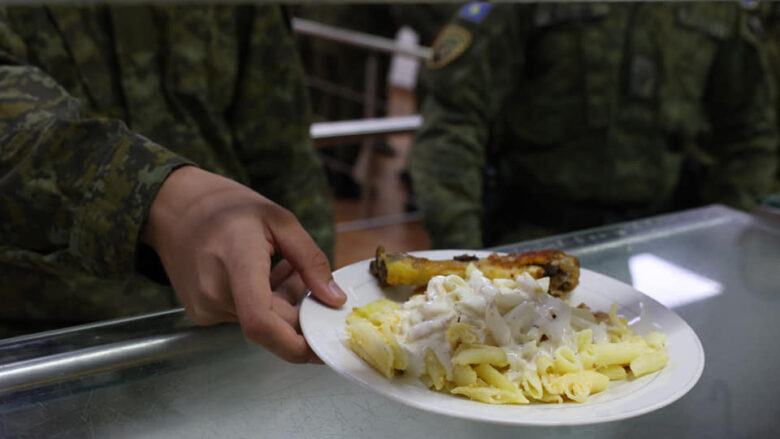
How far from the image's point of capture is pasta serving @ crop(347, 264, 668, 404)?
20.3 inches

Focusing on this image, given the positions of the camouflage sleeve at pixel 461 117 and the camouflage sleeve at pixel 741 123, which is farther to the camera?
the camouflage sleeve at pixel 741 123

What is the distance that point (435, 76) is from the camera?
161 centimetres

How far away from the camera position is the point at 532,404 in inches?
19.7

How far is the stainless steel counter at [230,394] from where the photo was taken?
0.55m

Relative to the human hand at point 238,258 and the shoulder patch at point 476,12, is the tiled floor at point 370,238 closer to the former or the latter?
the human hand at point 238,258

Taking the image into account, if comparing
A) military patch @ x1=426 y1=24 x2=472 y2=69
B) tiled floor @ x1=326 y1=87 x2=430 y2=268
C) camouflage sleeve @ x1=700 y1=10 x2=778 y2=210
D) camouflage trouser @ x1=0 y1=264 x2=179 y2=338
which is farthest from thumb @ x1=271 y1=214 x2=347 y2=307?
camouflage sleeve @ x1=700 y1=10 x2=778 y2=210

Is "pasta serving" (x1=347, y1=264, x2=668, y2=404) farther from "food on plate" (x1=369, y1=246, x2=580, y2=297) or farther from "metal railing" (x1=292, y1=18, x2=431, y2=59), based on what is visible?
"metal railing" (x1=292, y1=18, x2=431, y2=59)

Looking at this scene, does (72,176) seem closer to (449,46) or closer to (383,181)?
(449,46)

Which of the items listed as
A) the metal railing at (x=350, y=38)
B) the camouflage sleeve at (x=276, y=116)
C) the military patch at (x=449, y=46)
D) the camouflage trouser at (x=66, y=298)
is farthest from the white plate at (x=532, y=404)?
the metal railing at (x=350, y=38)

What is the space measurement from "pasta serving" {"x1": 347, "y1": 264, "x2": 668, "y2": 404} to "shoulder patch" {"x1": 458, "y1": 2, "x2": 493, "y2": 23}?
3.48ft

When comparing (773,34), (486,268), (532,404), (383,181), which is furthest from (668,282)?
(383,181)

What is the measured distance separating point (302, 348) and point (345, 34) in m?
2.63

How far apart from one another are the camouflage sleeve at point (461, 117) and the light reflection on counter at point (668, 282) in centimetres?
69

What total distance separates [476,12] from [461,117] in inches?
9.4
